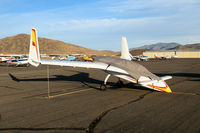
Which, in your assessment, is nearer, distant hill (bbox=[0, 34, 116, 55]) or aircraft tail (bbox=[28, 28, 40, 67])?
aircraft tail (bbox=[28, 28, 40, 67])

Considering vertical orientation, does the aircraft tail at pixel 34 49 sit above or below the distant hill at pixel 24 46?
below

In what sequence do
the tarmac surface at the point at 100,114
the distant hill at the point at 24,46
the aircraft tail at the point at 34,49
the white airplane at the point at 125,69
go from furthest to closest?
the distant hill at the point at 24,46, the aircraft tail at the point at 34,49, the white airplane at the point at 125,69, the tarmac surface at the point at 100,114

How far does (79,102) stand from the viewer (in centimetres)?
1061

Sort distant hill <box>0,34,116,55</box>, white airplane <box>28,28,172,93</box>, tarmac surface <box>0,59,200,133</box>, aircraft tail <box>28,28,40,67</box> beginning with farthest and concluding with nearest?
distant hill <box>0,34,116,55</box> < aircraft tail <box>28,28,40,67</box> < white airplane <box>28,28,172,93</box> < tarmac surface <box>0,59,200,133</box>

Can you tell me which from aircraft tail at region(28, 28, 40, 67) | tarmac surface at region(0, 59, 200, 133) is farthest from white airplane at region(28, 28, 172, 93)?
tarmac surface at region(0, 59, 200, 133)

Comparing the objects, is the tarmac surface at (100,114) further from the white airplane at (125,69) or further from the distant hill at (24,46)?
the distant hill at (24,46)

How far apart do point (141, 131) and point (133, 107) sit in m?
3.06

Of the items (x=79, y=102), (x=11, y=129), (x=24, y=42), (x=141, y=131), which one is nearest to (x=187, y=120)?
(x=141, y=131)

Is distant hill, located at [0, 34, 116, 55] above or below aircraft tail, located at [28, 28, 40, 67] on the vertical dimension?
above

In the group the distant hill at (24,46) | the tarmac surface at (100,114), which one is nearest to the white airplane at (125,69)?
the tarmac surface at (100,114)

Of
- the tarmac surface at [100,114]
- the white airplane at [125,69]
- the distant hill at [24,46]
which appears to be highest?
the distant hill at [24,46]

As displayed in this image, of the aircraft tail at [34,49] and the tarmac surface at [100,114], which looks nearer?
the tarmac surface at [100,114]

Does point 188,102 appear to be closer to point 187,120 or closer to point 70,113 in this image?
point 187,120

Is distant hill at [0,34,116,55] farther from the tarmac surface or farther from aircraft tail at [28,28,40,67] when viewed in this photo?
the tarmac surface
